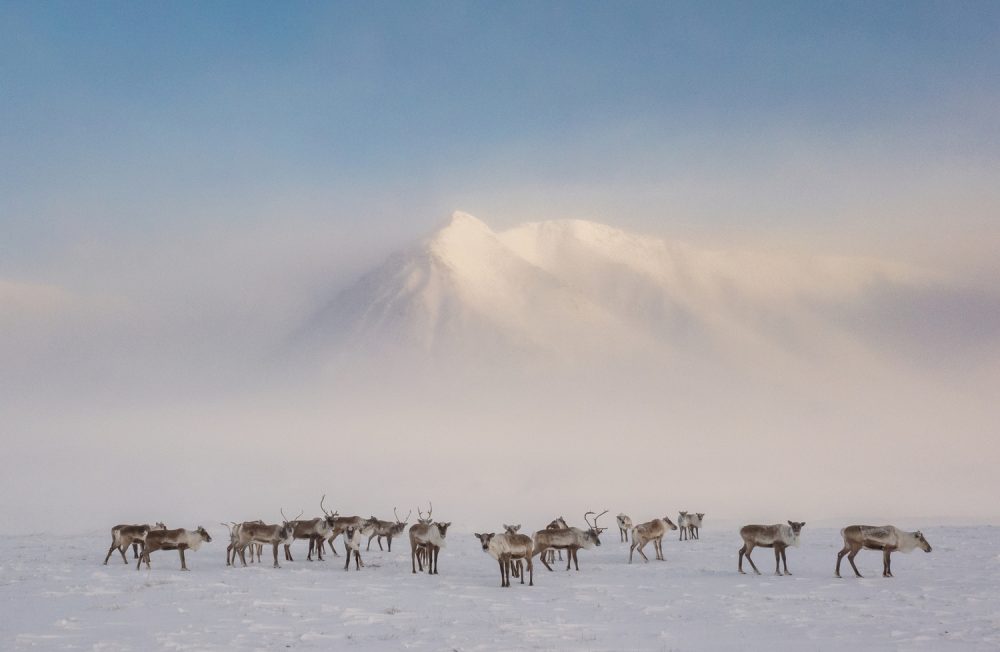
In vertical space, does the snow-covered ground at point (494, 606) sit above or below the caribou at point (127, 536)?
below

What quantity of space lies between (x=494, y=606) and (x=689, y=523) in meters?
20.3

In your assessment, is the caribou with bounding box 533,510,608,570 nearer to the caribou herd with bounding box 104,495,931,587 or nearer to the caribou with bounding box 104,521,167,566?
the caribou herd with bounding box 104,495,931,587

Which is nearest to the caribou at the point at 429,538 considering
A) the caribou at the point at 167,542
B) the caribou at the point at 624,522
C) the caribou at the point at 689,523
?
the caribou at the point at 167,542

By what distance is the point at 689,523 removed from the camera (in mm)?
36375

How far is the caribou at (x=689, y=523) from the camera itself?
3603cm

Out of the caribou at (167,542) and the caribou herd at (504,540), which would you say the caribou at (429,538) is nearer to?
the caribou herd at (504,540)

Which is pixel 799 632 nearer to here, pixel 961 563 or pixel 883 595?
pixel 883 595

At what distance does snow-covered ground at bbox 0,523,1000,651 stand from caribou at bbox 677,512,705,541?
8.98m

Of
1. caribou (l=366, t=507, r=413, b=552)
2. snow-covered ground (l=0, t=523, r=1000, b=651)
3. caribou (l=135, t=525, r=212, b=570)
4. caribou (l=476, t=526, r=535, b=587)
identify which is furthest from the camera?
caribou (l=366, t=507, r=413, b=552)

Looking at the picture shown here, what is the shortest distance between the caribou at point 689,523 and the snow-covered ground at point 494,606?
353 inches

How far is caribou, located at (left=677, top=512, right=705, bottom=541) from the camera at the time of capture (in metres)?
36.0

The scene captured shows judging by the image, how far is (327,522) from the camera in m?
27.7

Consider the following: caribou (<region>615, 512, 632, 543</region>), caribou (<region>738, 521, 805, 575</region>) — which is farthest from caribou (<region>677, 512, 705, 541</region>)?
caribou (<region>738, 521, 805, 575</region>)

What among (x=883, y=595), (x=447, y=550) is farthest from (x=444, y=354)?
(x=883, y=595)
